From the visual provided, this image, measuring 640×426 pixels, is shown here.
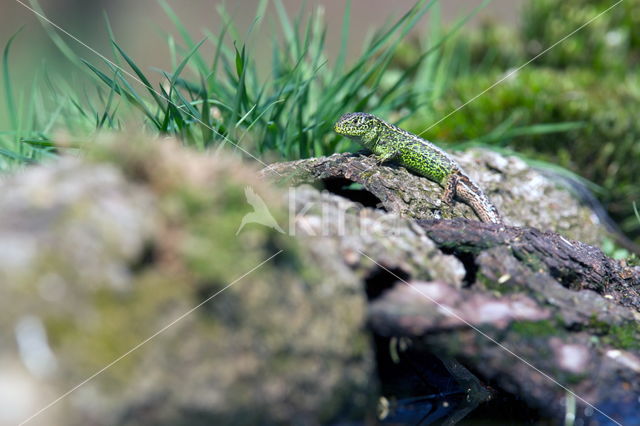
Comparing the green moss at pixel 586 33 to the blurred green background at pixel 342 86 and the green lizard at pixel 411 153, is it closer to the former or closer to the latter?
the blurred green background at pixel 342 86

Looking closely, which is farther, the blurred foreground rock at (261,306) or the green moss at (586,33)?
the green moss at (586,33)

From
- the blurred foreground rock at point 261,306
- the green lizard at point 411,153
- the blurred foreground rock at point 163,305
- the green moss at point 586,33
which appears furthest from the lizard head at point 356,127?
the green moss at point 586,33

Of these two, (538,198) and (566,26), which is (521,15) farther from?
(538,198)

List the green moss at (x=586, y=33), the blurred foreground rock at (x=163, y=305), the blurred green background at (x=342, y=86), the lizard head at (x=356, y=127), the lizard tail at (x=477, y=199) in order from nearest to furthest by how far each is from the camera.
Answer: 1. the blurred foreground rock at (x=163, y=305)
2. the lizard tail at (x=477, y=199)
3. the blurred green background at (x=342, y=86)
4. the lizard head at (x=356, y=127)
5. the green moss at (x=586, y=33)

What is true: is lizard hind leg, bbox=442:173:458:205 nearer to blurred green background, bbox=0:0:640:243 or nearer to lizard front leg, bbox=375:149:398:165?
lizard front leg, bbox=375:149:398:165

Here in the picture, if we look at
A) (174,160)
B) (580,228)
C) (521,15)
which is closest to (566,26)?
(521,15)

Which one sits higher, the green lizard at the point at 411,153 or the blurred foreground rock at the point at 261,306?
the green lizard at the point at 411,153

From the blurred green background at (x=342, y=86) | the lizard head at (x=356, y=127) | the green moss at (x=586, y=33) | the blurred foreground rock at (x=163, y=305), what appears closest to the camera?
the blurred foreground rock at (x=163, y=305)

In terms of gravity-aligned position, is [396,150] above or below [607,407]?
above
